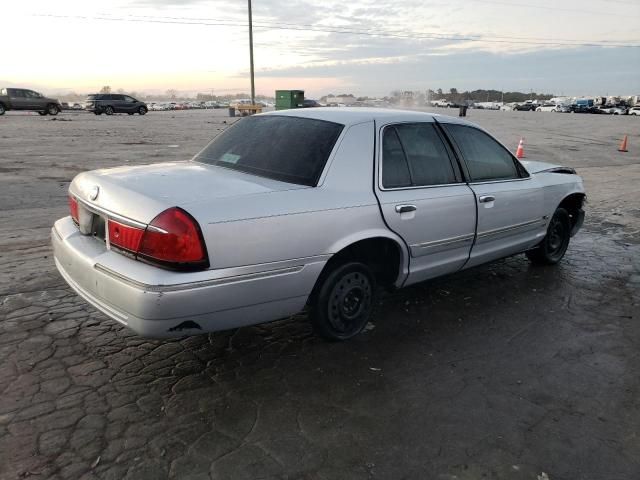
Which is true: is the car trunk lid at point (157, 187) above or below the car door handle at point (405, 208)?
above

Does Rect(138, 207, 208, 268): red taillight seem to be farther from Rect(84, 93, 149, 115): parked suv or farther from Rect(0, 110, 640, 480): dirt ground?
Rect(84, 93, 149, 115): parked suv

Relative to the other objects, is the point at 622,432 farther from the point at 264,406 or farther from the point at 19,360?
the point at 19,360

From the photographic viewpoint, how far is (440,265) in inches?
166

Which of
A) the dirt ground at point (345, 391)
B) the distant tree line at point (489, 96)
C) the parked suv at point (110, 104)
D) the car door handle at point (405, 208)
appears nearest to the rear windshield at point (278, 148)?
the car door handle at point (405, 208)

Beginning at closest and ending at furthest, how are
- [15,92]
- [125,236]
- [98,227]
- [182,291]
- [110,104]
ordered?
[182,291], [125,236], [98,227], [15,92], [110,104]

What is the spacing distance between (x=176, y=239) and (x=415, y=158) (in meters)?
2.06

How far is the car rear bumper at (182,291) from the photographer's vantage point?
2805 mm

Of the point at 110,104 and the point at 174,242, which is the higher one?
the point at 174,242

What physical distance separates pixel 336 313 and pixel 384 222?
728 millimetres

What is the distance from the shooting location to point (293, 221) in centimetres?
315

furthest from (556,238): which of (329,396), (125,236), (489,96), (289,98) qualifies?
(489,96)

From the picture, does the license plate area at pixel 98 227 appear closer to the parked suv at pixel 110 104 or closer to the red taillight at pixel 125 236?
the red taillight at pixel 125 236

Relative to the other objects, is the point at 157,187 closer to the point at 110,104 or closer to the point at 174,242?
the point at 174,242

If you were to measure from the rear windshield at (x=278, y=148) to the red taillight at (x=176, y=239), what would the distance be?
858mm
